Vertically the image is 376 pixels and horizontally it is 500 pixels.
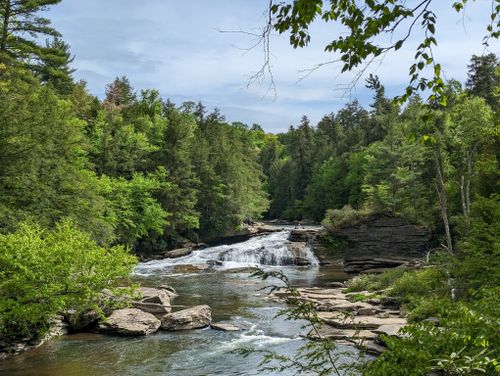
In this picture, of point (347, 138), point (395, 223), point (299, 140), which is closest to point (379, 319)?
point (395, 223)

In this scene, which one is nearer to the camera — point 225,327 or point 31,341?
point 31,341

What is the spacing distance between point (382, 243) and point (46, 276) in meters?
25.1

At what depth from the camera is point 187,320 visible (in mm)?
17516

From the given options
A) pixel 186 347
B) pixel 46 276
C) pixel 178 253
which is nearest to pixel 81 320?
pixel 186 347

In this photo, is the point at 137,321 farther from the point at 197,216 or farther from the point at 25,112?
the point at 197,216

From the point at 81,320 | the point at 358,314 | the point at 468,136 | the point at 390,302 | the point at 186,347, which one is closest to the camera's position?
the point at 186,347

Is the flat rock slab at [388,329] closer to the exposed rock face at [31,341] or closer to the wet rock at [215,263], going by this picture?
the exposed rock face at [31,341]

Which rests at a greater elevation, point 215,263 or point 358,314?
point 358,314

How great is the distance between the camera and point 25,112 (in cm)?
2245

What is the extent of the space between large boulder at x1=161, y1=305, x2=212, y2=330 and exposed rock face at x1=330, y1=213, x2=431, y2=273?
15784 mm

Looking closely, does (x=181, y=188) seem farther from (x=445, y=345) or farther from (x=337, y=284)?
(x=445, y=345)

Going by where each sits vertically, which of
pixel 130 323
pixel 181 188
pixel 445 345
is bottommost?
pixel 130 323

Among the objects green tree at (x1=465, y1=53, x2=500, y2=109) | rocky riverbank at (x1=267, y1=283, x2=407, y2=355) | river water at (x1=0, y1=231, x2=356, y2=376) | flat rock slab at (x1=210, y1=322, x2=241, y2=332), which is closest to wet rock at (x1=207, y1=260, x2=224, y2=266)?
river water at (x1=0, y1=231, x2=356, y2=376)

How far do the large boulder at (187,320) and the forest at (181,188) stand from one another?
3673 millimetres
